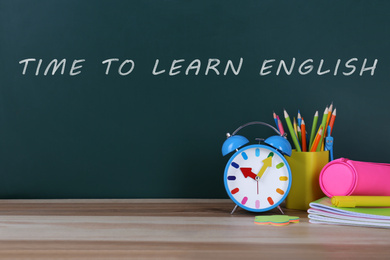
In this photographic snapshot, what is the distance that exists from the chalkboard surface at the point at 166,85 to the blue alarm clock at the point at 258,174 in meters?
0.20

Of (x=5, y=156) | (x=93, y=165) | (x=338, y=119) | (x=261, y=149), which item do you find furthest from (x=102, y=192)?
(x=338, y=119)

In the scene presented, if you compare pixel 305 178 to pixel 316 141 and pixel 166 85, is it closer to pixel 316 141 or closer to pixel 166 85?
pixel 316 141

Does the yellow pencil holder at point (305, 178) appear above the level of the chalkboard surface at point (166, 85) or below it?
below

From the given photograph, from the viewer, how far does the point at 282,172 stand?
3.36 feet

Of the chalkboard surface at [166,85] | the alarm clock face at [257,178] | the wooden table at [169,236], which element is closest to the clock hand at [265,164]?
the alarm clock face at [257,178]

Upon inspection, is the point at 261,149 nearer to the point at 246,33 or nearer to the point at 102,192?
the point at 246,33

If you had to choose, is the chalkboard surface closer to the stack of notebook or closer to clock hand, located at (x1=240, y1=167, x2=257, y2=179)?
clock hand, located at (x1=240, y1=167, x2=257, y2=179)

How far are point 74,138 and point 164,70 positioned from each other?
13.5 inches

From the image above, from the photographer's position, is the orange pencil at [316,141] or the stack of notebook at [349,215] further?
the orange pencil at [316,141]

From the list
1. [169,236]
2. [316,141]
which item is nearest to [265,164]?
[316,141]

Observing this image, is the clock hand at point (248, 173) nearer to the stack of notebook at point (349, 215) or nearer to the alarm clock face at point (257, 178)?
the alarm clock face at point (257, 178)

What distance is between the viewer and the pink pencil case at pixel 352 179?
970 millimetres

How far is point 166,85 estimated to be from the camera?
4.08 feet

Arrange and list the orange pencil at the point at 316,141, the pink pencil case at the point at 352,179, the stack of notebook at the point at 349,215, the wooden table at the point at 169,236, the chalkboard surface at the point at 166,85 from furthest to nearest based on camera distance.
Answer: the chalkboard surface at the point at 166,85, the orange pencil at the point at 316,141, the pink pencil case at the point at 352,179, the stack of notebook at the point at 349,215, the wooden table at the point at 169,236
